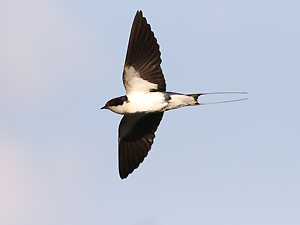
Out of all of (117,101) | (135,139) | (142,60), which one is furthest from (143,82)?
(135,139)

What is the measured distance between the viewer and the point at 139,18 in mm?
11422

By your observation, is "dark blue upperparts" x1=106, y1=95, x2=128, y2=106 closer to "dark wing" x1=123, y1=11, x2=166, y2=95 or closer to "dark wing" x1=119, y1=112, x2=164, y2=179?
"dark wing" x1=123, y1=11, x2=166, y2=95

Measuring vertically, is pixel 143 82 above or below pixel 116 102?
above

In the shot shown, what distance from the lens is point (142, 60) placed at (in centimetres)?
1178

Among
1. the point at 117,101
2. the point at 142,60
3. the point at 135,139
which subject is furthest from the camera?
the point at 135,139

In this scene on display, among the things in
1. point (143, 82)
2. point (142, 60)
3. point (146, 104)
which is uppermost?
point (142, 60)

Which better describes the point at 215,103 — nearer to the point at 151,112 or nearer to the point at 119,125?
the point at 151,112

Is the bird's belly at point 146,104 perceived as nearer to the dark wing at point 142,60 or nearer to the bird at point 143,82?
the bird at point 143,82

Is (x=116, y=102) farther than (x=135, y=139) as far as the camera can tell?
No

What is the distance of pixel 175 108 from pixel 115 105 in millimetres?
1198

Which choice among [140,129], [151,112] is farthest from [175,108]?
[140,129]

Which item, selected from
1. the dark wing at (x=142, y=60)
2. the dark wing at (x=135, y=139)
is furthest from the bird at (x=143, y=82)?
the dark wing at (x=135, y=139)

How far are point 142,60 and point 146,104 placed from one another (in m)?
0.87

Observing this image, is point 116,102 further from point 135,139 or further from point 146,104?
point 135,139
